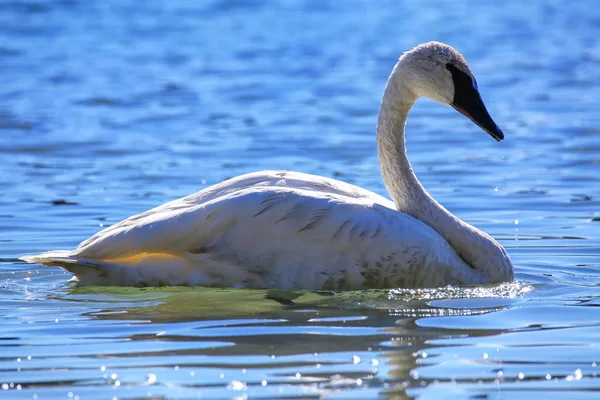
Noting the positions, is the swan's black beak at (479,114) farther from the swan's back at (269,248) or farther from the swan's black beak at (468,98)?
the swan's back at (269,248)

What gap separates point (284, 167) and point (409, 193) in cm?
486

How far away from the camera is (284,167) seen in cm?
1305

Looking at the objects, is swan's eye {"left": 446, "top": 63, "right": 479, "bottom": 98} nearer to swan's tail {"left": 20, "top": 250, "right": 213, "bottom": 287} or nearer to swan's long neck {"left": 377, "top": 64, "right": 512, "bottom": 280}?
swan's long neck {"left": 377, "top": 64, "right": 512, "bottom": 280}

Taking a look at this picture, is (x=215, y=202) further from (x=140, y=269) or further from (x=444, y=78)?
(x=444, y=78)

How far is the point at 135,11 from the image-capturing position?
103 ft

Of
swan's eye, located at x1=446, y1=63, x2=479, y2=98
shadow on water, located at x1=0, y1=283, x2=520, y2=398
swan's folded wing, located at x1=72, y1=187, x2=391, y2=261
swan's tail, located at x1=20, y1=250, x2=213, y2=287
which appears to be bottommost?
shadow on water, located at x1=0, y1=283, x2=520, y2=398

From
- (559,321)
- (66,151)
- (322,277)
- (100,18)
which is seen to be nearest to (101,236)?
(322,277)

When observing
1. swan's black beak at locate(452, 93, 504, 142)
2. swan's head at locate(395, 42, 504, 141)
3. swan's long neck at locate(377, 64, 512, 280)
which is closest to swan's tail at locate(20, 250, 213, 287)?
swan's long neck at locate(377, 64, 512, 280)

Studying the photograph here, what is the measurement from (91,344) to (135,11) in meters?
26.0

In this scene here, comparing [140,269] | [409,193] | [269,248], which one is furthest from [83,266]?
[409,193]

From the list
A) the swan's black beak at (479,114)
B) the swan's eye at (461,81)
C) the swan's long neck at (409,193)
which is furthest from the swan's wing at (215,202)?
the swan's eye at (461,81)

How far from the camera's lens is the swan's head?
27.0 feet

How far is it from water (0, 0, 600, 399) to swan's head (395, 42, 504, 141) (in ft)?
4.15

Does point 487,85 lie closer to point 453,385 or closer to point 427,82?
point 427,82
